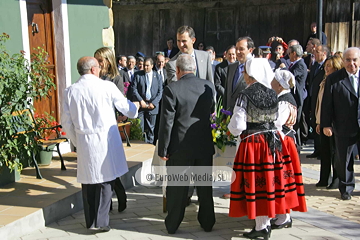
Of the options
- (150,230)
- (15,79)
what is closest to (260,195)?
(150,230)

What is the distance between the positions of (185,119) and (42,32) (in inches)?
160

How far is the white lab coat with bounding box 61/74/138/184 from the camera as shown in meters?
4.80

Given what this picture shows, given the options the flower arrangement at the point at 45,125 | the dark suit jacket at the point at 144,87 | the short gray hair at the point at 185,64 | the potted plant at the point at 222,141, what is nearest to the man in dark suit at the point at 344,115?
the potted plant at the point at 222,141

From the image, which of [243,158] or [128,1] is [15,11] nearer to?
Result: [243,158]

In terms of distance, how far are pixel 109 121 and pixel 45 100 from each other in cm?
325

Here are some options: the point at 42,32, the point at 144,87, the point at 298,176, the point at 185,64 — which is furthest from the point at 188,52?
the point at 144,87

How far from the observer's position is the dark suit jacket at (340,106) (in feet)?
20.3

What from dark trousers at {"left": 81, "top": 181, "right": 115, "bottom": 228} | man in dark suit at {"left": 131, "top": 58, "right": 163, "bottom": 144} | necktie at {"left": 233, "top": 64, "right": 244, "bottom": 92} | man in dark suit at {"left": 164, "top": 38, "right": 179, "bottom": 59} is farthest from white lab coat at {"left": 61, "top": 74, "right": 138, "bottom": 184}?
man in dark suit at {"left": 164, "top": 38, "right": 179, "bottom": 59}

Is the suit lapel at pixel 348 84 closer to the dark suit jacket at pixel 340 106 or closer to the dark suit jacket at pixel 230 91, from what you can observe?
the dark suit jacket at pixel 340 106

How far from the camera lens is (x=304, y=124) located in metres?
9.91

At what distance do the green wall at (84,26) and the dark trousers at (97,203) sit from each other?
11.4ft

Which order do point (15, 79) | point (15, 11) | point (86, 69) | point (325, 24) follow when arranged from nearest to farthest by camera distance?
point (86, 69) → point (15, 79) → point (15, 11) → point (325, 24)

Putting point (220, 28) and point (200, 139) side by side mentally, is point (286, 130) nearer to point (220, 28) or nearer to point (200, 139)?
point (200, 139)

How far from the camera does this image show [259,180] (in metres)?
4.57
